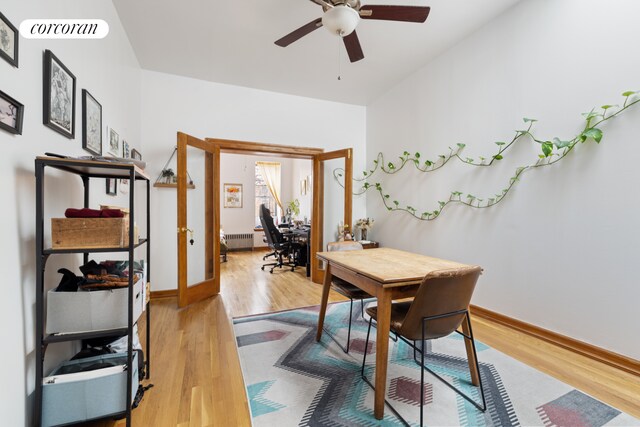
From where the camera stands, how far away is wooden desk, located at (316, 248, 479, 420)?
1565 millimetres

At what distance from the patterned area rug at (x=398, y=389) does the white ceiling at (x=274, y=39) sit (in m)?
3.07

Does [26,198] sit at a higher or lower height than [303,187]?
lower

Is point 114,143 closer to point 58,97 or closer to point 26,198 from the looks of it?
point 58,97

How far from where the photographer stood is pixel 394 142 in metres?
4.32

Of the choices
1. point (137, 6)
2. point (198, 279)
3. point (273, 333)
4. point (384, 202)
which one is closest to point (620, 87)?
point (384, 202)

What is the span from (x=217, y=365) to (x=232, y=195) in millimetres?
6199

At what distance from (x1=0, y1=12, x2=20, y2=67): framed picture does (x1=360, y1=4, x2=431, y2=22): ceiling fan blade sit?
6.27ft

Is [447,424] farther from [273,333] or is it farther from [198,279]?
[198,279]

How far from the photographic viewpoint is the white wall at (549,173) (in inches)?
80.4

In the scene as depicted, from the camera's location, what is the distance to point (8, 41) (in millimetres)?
1128

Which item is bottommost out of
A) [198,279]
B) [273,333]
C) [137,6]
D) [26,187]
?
[273,333]

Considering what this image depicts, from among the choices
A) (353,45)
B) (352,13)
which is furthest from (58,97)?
(353,45)

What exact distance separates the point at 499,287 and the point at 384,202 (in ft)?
6.81

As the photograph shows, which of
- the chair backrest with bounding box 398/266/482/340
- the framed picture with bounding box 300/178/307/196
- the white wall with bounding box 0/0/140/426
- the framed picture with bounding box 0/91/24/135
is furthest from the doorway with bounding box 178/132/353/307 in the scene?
the framed picture with bounding box 300/178/307/196
